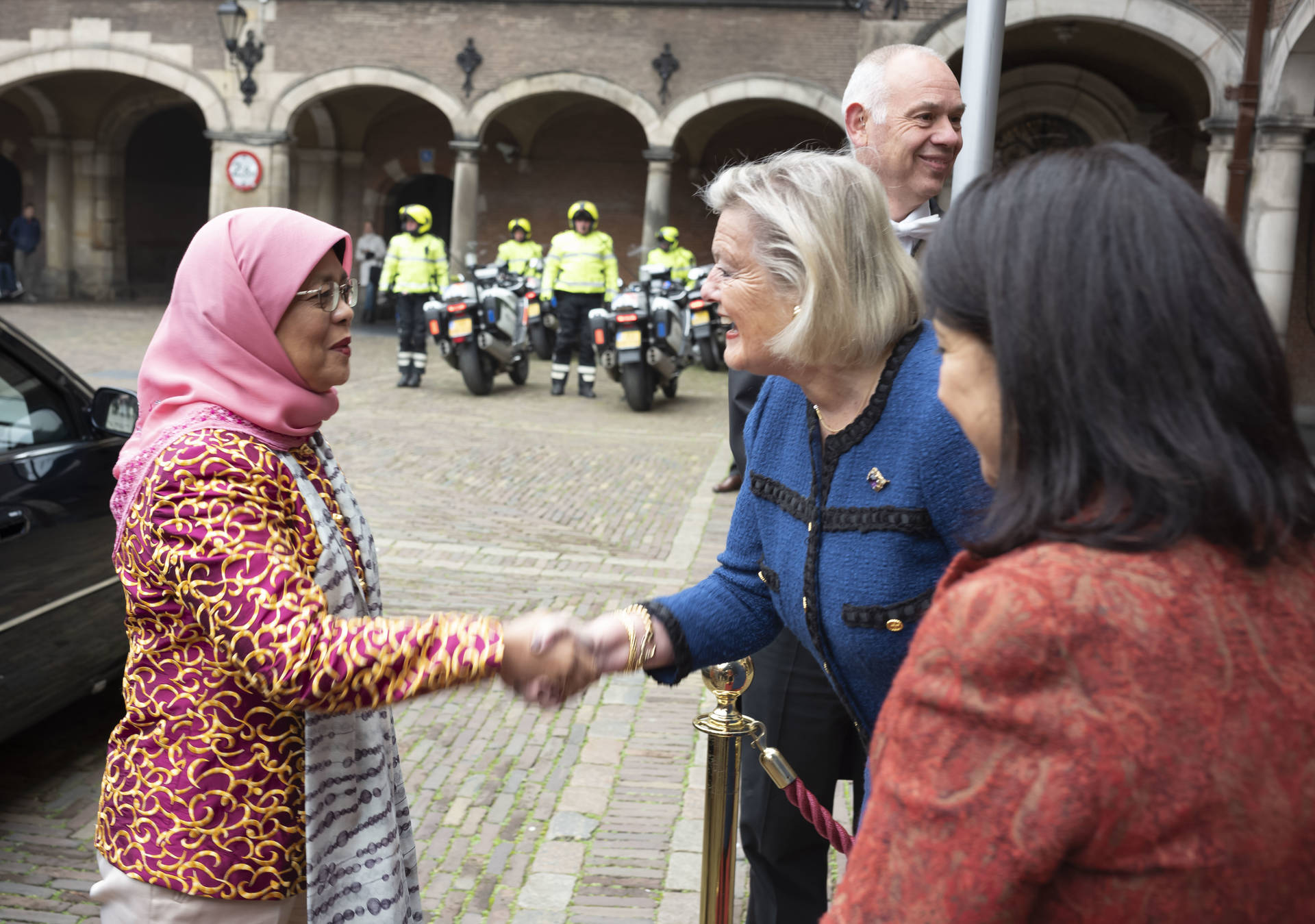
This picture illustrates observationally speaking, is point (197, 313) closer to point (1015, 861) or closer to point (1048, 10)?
point (1015, 861)

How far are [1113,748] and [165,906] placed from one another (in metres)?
1.49

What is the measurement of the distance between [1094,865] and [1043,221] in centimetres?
53

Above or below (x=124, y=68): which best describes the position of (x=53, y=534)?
below

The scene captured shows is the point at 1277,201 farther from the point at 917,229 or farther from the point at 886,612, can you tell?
the point at 886,612

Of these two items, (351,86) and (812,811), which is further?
(351,86)

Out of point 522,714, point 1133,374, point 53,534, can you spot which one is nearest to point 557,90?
point 522,714

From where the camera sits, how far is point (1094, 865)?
39.1 inches

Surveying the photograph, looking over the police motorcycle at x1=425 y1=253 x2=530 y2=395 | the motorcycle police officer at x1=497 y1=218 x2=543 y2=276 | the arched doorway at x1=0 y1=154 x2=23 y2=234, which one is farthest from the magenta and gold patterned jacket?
the arched doorway at x1=0 y1=154 x2=23 y2=234

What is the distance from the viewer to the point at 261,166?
68.1 ft

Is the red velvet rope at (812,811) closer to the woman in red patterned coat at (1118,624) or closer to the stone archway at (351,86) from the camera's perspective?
the woman in red patterned coat at (1118,624)

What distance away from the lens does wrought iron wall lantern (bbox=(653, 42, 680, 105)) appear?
1978 cm

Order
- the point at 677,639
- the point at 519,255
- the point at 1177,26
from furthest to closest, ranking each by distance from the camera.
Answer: the point at 519,255 → the point at 1177,26 → the point at 677,639

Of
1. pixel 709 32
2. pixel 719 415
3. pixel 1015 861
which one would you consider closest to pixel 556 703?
pixel 1015 861

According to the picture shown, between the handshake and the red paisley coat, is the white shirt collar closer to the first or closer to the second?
the handshake
